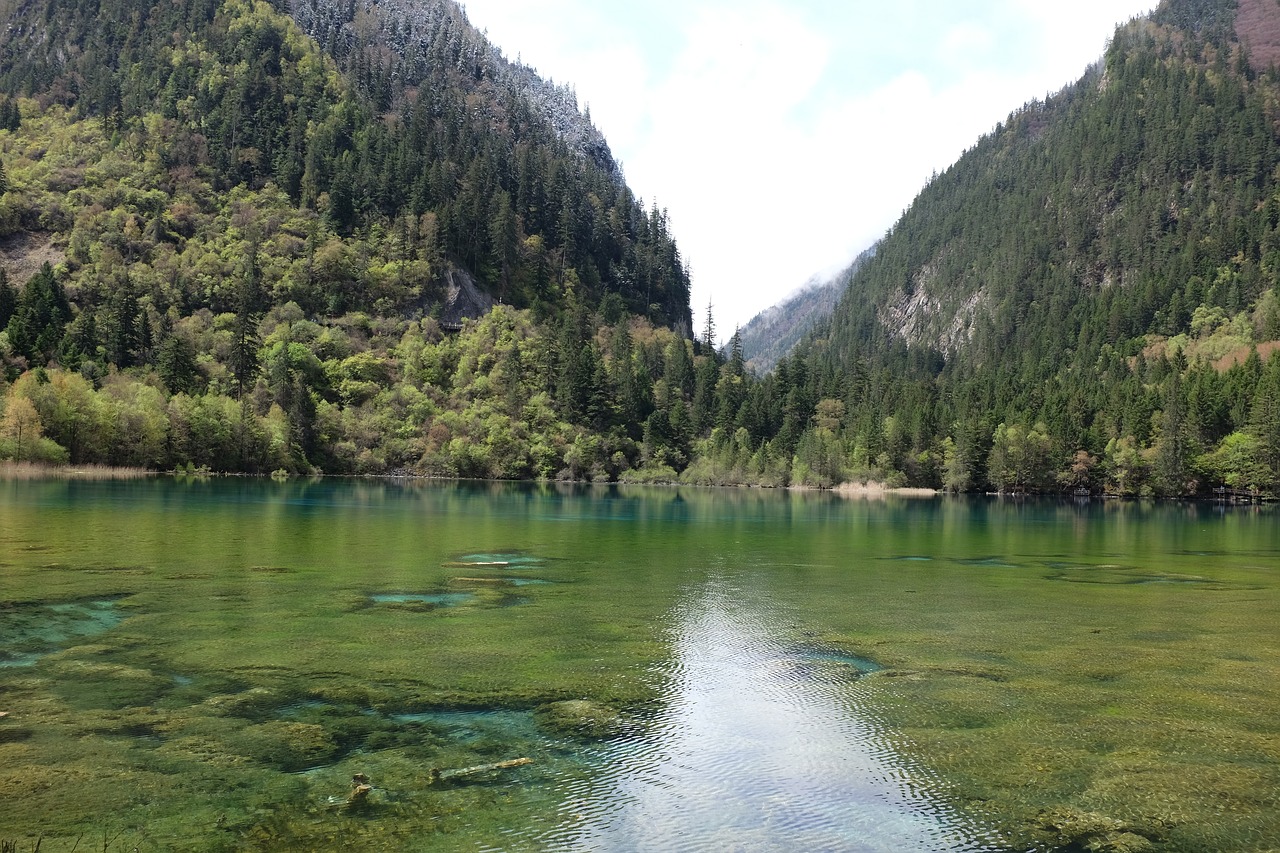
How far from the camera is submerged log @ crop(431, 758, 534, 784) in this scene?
34.1ft

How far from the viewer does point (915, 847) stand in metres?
8.98

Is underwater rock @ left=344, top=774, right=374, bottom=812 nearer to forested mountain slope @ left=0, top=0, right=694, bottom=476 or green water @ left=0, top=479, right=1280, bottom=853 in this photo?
green water @ left=0, top=479, right=1280, bottom=853

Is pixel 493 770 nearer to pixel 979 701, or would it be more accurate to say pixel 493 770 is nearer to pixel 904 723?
pixel 904 723

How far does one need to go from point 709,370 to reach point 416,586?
15960 cm

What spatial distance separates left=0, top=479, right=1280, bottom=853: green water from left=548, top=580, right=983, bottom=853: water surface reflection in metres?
0.05

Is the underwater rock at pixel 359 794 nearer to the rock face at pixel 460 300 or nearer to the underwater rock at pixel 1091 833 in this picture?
the underwater rock at pixel 1091 833

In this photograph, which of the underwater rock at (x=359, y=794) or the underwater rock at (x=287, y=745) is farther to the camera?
the underwater rock at (x=287, y=745)

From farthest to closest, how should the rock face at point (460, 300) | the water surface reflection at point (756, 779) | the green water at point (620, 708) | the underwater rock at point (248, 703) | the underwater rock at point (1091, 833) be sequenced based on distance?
the rock face at point (460, 300)
the underwater rock at point (248, 703)
the green water at point (620, 708)
the water surface reflection at point (756, 779)
the underwater rock at point (1091, 833)

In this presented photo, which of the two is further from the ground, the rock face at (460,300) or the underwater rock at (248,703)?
the rock face at (460,300)

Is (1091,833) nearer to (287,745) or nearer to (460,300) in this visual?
(287,745)

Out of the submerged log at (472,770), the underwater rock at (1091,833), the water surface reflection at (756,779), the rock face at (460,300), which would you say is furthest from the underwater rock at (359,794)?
the rock face at (460,300)

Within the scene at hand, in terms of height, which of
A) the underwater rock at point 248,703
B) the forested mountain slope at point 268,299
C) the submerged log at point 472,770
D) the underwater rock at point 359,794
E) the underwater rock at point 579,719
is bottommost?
the underwater rock at point 579,719

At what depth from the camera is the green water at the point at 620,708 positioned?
30.5ft

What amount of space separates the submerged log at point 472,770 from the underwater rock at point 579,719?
133 centimetres
